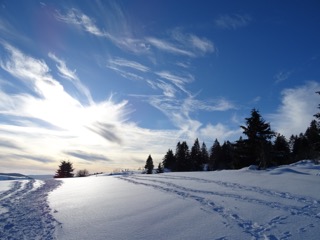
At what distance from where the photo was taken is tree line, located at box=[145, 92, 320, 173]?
121 feet

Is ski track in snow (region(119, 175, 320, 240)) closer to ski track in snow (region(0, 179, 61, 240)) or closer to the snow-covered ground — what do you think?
the snow-covered ground

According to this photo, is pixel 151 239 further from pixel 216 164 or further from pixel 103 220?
pixel 216 164

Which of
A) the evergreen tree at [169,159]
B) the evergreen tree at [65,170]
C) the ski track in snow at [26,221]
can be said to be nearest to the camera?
the ski track in snow at [26,221]

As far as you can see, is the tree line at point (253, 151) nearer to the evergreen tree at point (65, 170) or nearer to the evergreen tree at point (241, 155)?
the evergreen tree at point (241, 155)

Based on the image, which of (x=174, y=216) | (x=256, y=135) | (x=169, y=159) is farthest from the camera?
(x=169, y=159)

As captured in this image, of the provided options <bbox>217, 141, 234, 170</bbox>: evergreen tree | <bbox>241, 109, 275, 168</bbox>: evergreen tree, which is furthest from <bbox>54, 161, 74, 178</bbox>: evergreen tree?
<bbox>241, 109, 275, 168</bbox>: evergreen tree

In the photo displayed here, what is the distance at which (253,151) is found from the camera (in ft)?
129

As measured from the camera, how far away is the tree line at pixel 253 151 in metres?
36.9

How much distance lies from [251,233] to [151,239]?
2.53m

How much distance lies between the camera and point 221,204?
394 inches

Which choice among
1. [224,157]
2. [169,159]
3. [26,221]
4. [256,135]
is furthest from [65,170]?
[26,221]

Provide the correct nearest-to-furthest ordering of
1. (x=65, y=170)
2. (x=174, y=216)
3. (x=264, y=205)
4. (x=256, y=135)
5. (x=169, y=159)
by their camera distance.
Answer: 1. (x=174, y=216)
2. (x=264, y=205)
3. (x=256, y=135)
4. (x=65, y=170)
5. (x=169, y=159)

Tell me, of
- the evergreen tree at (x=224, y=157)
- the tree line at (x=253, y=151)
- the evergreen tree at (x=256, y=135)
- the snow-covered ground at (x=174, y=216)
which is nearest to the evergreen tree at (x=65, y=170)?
the tree line at (x=253, y=151)

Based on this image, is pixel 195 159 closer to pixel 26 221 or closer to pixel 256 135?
pixel 256 135
